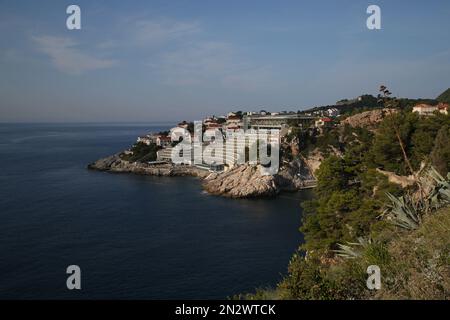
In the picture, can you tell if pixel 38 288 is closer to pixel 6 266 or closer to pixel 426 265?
pixel 6 266

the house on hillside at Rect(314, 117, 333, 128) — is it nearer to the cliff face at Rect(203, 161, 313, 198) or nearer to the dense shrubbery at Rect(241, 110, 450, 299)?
A: the cliff face at Rect(203, 161, 313, 198)

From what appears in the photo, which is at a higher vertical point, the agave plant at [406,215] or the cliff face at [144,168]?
the agave plant at [406,215]

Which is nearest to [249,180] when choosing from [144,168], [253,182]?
[253,182]

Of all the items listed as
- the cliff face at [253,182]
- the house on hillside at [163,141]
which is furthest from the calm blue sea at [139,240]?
the house on hillside at [163,141]

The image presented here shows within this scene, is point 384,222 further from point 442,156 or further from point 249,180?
point 249,180

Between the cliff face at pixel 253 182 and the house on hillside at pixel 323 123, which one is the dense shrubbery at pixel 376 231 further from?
the house on hillside at pixel 323 123

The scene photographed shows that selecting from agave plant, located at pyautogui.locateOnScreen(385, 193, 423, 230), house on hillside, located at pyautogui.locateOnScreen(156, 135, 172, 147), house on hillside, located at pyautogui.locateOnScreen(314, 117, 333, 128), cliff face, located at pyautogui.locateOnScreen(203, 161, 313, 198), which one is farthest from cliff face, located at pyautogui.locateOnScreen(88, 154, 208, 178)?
agave plant, located at pyautogui.locateOnScreen(385, 193, 423, 230)
